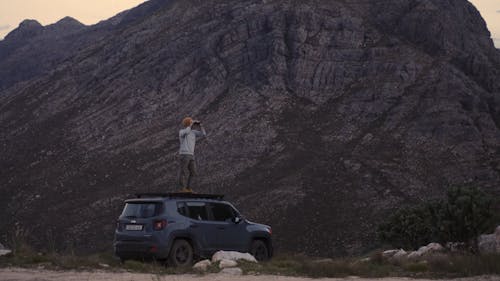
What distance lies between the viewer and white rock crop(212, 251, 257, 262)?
18.7 metres

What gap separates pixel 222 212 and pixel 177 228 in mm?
1886

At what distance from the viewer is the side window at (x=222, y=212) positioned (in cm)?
1941

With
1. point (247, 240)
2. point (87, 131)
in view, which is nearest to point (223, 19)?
point (87, 131)

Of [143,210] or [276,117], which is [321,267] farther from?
[276,117]

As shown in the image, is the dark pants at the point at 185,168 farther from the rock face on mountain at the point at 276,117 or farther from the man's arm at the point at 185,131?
the rock face on mountain at the point at 276,117

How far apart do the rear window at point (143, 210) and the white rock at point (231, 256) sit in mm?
1933

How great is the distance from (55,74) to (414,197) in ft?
148

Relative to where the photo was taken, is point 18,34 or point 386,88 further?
point 18,34

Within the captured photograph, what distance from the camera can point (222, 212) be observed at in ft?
64.4

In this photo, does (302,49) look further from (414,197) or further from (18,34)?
(18,34)

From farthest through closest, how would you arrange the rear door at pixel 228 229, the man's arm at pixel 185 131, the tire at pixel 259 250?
the man's arm at pixel 185 131 → the tire at pixel 259 250 → the rear door at pixel 228 229

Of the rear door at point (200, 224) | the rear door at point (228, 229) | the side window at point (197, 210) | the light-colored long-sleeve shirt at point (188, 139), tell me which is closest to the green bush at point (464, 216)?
the rear door at point (228, 229)

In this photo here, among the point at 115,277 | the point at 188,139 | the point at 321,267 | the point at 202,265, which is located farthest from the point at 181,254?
the point at 188,139

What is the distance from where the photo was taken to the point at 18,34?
13738 cm
